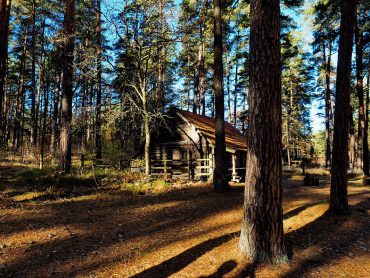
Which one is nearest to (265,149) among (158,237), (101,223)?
(158,237)

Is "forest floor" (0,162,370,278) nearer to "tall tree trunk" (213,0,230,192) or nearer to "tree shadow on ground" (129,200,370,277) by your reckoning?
"tree shadow on ground" (129,200,370,277)

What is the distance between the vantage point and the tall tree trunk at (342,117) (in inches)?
337

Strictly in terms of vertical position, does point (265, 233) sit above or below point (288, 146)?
below

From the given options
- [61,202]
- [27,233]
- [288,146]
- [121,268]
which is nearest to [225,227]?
[121,268]

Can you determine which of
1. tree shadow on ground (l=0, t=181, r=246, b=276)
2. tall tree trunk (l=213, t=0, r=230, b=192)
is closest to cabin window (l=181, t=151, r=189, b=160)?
tall tree trunk (l=213, t=0, r=230, b=192)

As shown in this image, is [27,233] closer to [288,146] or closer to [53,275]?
[53,275]

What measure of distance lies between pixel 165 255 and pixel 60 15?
84.9 ft

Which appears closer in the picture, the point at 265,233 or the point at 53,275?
the point at 53,275

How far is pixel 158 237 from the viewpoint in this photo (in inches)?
285

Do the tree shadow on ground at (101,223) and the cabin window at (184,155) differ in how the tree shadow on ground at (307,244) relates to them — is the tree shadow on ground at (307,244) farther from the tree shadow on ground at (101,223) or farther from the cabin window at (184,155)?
the cabin window at (184,155)

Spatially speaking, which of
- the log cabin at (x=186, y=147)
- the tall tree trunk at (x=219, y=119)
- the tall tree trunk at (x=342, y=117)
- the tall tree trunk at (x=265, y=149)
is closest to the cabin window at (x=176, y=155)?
the log cabin at (x=186, y=147)

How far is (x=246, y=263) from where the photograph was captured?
5.41 m

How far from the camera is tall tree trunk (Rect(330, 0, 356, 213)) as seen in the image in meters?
8.55

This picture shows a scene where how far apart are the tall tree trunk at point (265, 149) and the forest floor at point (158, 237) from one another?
475 millimetres
